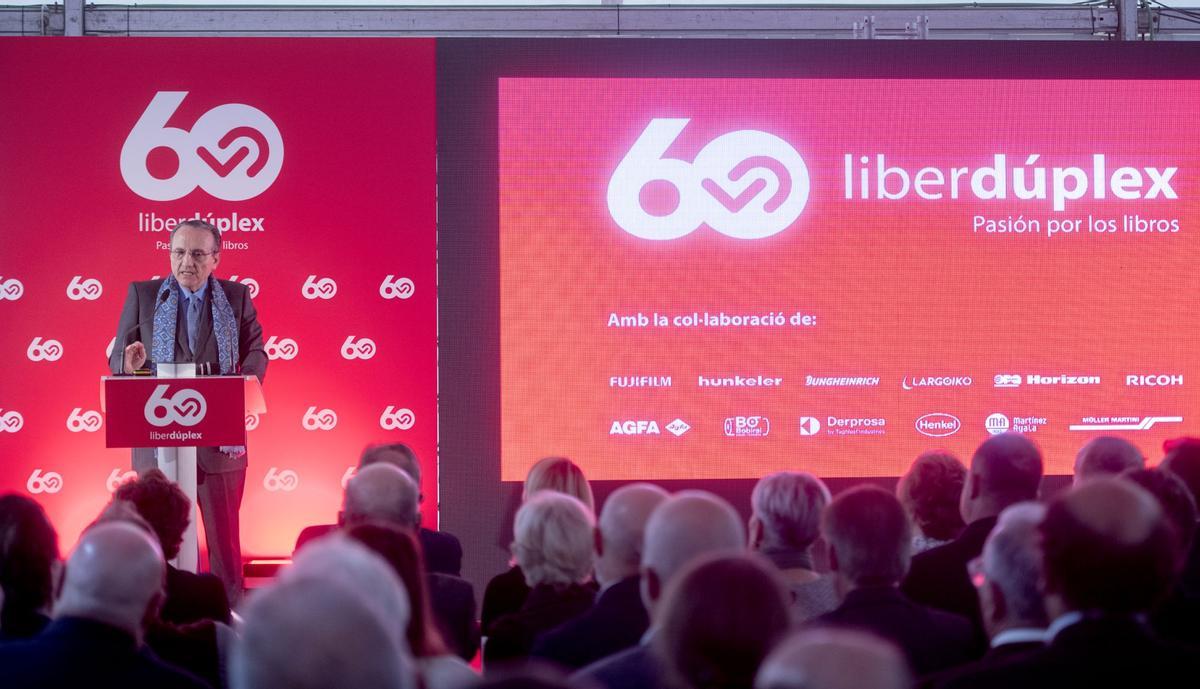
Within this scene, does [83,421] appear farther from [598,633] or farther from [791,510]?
[598,633]

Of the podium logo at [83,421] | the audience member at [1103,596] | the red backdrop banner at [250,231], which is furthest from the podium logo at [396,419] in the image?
the audience member at [1103,596]

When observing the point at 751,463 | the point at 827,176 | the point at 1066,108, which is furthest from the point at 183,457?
the point at 1066,108

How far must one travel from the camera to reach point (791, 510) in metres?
3.69

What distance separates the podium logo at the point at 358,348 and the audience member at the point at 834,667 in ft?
20.2

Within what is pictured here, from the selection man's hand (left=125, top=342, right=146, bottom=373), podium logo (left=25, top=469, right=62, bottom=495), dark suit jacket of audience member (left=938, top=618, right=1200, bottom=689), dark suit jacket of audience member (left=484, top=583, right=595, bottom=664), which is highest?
man's hand (left=125, top=342, right=146, bottom=373)

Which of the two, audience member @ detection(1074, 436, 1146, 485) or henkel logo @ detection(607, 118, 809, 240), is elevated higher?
henkel logo @ detection(607, 118, 809, 240)

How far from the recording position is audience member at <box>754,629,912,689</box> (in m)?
1.39

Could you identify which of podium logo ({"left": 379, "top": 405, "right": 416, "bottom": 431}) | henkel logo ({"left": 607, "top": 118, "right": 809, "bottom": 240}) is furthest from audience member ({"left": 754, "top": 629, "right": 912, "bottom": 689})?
podium logo ({"left": 379, "top": 405, "right": 416, "bottom": 431})

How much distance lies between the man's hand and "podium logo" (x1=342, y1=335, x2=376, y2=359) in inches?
76.4

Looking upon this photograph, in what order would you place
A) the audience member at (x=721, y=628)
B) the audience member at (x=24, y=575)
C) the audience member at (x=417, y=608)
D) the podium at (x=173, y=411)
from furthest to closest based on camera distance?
1. the podium at (x=173, y=411)
2. the audience member at (x=24, y=575)
3. the audience member at (x=417, y=608)
4. the audience member at (x=721, y=628)

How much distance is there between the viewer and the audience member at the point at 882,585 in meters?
2.91

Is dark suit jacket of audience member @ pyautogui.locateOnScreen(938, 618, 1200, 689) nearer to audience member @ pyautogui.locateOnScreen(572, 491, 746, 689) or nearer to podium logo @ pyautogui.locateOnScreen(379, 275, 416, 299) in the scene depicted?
audience member @ pyautogui.locateOnScreen(572, 491, 746, 689)

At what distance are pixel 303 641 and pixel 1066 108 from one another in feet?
23.0

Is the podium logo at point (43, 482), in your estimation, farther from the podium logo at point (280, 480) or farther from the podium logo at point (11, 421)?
the podium logo at point (280, 480)
